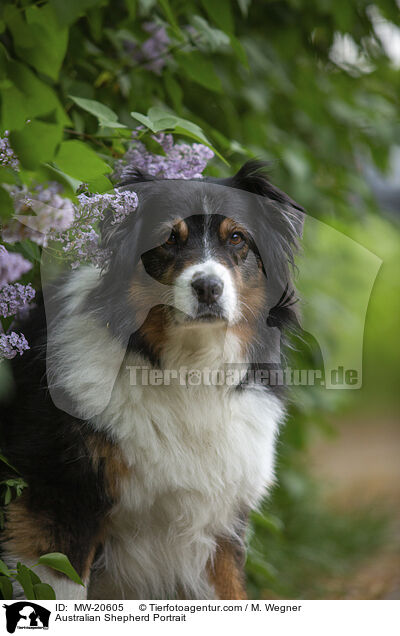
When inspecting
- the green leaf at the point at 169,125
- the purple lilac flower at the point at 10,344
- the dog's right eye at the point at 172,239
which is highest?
the green leaf at the point at 169,125

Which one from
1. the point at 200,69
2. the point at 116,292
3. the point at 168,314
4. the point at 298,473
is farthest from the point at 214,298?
the point at 298,473

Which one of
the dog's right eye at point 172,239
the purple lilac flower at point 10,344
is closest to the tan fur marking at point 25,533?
the purple lilac flower at point 10,344

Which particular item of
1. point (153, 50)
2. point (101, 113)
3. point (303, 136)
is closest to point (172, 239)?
point (101, 113)

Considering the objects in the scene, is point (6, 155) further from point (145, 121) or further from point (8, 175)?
point (145, 121)

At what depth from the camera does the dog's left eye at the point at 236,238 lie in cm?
184

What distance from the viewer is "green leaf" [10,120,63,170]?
1.33 meters

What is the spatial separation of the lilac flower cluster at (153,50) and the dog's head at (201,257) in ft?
2.05

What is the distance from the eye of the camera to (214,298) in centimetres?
175

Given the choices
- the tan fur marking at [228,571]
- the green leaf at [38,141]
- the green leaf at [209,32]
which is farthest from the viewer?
the tan fur marking at [228,571]

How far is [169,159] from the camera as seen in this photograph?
1.88 meters

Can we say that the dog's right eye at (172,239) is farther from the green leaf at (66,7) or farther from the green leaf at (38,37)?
the green leaf at (66,7)

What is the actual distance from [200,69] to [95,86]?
0.35m

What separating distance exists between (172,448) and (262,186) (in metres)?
0.77

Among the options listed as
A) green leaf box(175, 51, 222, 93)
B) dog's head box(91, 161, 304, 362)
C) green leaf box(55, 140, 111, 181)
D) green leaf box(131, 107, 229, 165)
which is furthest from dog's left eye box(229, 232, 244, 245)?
green leaf box(175, 51, 222, 93)
